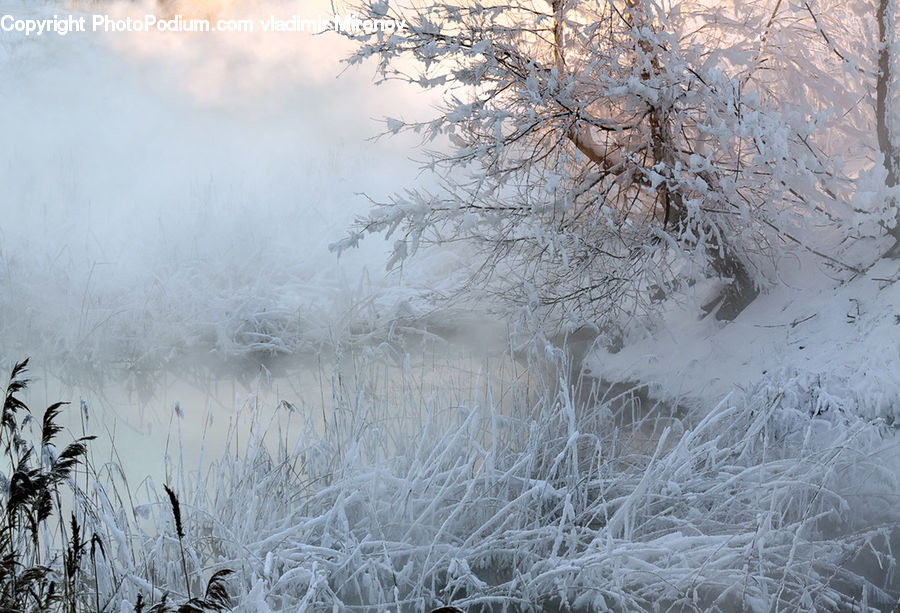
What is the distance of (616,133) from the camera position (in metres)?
7.02

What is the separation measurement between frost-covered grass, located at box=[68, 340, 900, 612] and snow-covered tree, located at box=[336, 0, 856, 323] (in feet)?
6.57

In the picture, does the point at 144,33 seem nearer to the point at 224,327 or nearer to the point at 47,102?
the point at 47,102

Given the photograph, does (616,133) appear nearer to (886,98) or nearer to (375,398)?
(886,98)

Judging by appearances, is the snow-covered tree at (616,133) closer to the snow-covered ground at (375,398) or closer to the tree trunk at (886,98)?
the tree trunk at (886,98)

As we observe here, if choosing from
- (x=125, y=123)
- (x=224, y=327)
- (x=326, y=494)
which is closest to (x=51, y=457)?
(x=326, y=494)

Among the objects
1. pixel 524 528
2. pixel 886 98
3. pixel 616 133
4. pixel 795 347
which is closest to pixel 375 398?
pixel 524 528

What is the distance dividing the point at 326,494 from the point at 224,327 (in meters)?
4.84

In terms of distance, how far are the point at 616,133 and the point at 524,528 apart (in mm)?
4026

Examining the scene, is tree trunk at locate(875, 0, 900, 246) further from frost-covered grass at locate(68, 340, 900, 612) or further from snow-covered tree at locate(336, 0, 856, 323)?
frost-covered grass at locate(68, 340, 900, 612)

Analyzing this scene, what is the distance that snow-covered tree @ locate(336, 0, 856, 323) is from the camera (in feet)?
19.3

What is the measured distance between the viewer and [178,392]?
23.9 feet

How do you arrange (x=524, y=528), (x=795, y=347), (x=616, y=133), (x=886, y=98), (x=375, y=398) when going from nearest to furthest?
(x=524, y=528), (x=375, y=398), (x=795, y=347), (x=886, y=98), (x=616, y=133)

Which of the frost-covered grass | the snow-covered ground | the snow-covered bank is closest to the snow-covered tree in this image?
the snow-covered bank

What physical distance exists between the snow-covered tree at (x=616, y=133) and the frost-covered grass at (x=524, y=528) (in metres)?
2.00
